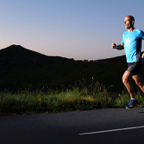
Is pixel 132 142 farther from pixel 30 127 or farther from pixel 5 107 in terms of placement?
pixel 5 107

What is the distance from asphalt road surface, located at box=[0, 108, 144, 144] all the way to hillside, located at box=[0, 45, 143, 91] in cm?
6852

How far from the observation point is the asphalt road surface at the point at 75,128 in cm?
370

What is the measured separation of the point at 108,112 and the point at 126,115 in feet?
1.83

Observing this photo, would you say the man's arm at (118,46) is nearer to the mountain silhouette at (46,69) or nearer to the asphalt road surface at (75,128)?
the asphalt road surface at (75,128)

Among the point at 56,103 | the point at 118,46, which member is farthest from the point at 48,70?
the point at 118,46

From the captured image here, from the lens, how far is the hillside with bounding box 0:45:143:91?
85.8 metres

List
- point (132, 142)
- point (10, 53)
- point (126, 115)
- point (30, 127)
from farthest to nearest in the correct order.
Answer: point (10, 53)
point (126, 115)
point (30, 127)
point (132, 142)

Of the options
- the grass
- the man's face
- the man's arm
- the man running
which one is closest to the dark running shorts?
the man running

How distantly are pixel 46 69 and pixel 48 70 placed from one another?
1893mm

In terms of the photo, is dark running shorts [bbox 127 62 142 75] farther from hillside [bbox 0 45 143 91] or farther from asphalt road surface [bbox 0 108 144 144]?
hillside [bbox 0 45 143 91]

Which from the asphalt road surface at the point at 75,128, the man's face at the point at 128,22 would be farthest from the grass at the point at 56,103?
the man's face at the point at 128,22

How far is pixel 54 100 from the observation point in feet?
22.2

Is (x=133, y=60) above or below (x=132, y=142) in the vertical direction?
above

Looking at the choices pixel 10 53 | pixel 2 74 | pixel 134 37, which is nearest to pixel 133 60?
pixel 134 37
